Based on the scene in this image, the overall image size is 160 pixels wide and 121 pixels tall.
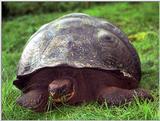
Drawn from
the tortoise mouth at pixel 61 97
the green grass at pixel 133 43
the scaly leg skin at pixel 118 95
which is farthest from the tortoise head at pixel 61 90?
the scaly leg skin at pixel 118 95

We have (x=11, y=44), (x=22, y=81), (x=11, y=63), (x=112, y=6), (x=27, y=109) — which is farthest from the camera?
(x=112, y=6)

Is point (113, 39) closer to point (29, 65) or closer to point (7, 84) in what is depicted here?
point (29, 65)

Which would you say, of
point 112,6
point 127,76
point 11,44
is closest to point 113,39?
point 127,76

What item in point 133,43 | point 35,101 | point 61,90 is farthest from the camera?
point 133,43

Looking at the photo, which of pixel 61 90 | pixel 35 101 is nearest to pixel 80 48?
pixel 61 90

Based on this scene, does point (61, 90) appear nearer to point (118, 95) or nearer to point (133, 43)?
point (118, 95)
